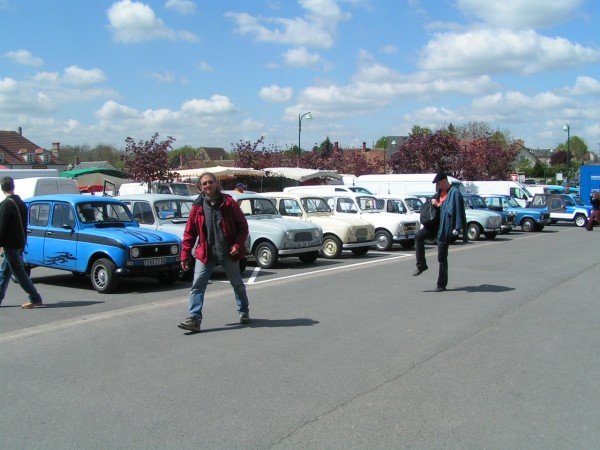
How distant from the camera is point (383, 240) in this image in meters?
18.7

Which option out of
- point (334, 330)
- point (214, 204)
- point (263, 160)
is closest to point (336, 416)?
point (334, 330)

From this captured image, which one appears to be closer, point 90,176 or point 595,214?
point 595,214

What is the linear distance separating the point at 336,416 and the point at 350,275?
7.97 m

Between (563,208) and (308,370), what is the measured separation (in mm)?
30032

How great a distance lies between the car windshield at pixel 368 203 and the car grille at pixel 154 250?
31.5ft

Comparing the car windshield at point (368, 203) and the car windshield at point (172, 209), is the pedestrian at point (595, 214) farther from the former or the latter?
the car windshield at point (172, 209)

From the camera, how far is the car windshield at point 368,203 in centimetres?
1955

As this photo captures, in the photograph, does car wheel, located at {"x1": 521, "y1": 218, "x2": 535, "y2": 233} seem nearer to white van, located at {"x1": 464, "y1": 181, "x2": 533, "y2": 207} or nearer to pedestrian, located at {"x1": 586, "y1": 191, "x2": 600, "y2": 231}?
pedestrian, located at {"x1": 586, "y1": 191, "x2": 600, "y2": 231}

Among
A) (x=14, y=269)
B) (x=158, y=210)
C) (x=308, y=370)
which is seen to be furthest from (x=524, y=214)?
(x=308, y=370)

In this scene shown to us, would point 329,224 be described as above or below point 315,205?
below

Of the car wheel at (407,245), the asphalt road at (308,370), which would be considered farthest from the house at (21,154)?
the asphalt road at (308,370)

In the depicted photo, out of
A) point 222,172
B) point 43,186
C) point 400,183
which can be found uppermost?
point 222,172

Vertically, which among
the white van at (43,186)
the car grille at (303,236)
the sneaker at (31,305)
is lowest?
the sneaker at (31,305)

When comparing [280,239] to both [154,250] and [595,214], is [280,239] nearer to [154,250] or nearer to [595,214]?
[154,250]
